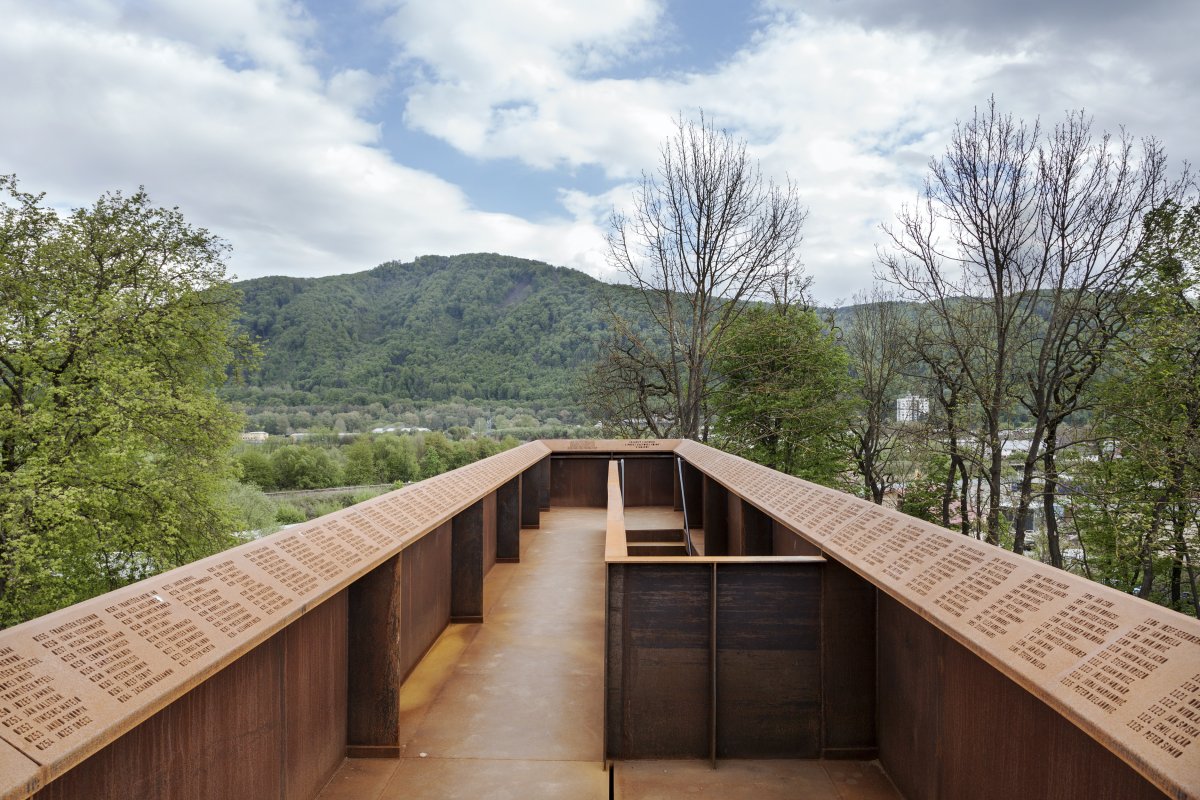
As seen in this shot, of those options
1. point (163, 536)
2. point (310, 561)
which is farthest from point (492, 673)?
point (163, 536)

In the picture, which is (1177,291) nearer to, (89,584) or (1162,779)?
(1162,779)

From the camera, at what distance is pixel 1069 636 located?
1.86m

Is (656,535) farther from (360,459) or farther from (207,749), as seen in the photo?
(360,459)

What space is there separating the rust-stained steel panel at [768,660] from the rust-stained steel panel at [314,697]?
6.48ft

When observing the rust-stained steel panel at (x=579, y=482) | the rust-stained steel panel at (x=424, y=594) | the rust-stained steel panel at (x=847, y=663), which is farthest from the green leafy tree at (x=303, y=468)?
the rust-stained steel panel at (x=847, y=663)

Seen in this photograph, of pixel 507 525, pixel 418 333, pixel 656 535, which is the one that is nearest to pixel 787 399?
pixel 656 535

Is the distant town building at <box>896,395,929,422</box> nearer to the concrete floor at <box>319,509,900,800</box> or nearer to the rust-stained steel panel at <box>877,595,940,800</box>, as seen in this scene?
the concrete floor at <box>319,509,900,800</box>

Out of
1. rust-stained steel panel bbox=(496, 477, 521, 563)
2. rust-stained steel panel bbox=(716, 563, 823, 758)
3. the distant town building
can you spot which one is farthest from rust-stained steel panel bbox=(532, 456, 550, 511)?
the distant town building

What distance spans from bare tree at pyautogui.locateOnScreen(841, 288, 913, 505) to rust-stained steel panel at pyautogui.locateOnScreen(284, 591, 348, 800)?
2370 cm

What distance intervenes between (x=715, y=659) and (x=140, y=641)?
2.68 metres

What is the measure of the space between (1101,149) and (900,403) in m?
15.2

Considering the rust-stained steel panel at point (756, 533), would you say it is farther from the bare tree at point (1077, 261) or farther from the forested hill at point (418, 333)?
the forested hill at point (418, 333)

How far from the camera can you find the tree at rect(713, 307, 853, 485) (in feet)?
80.0

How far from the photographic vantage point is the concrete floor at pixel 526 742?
129 inches
